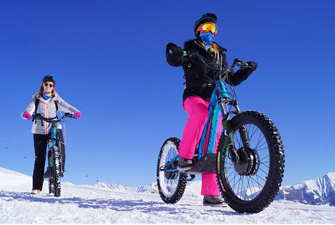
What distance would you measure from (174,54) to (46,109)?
430cm

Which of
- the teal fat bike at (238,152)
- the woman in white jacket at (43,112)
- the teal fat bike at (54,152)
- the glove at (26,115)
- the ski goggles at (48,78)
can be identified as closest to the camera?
the teal fat bike at (238,152)

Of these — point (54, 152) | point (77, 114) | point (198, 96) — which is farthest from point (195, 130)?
point (54, 152)

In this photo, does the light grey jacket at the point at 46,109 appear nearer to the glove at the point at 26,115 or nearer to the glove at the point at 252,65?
the glove at the point at 26,115

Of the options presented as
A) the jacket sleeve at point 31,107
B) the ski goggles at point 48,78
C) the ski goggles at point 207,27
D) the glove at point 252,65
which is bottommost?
the jacket sleeve at point 31,107

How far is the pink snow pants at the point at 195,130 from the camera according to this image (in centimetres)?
436

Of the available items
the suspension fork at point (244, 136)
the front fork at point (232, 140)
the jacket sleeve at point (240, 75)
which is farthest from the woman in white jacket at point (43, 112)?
the suspension fork at point (244, 136)

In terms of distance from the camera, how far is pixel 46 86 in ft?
22.8

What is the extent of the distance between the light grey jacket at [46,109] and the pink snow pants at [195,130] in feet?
11.0

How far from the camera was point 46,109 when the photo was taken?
7008mm

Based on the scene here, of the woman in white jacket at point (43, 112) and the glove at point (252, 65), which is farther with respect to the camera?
the woman in white jacket at point (43, 112)

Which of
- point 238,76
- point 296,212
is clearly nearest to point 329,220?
point 296,212

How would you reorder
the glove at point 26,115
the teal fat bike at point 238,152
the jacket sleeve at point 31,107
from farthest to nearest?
the jacket sleeve at point 31,107 < the glove at point 26,115 < the teal fat bike at point 238,152

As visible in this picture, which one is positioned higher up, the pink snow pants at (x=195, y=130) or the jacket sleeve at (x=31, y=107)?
the jacket sleeve at (x=31, y=107)

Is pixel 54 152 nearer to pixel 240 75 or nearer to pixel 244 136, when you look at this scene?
pixel 240 75
